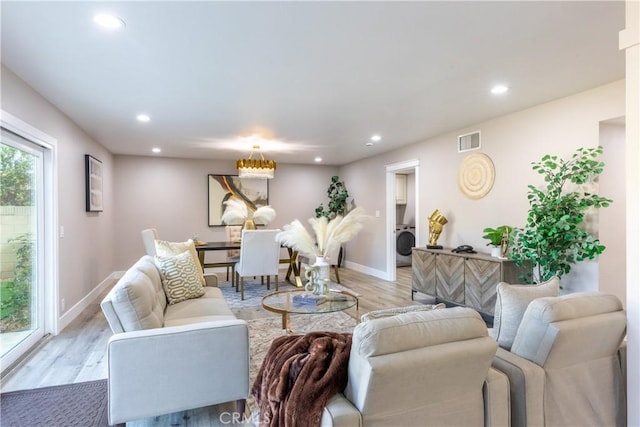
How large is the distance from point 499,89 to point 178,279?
10.9ft

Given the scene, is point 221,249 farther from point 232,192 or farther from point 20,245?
point 20,245

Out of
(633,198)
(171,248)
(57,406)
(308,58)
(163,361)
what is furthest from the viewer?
(171,248)

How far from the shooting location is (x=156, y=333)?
6.10 feet

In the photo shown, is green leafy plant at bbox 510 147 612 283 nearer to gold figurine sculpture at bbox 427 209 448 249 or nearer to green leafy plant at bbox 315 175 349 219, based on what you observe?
gold figurine sculpture at bbox 427 209 448 249

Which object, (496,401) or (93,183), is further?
(93,183)

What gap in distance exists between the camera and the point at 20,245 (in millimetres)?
3061

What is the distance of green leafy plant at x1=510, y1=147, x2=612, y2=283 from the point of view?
117 inches

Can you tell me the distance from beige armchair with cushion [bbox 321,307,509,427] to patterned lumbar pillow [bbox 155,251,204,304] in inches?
84.3

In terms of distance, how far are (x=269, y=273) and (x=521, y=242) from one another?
3.31m

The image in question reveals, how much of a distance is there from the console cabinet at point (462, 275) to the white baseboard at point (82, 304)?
13.9 ft

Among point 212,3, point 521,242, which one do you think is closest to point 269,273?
point 521,242

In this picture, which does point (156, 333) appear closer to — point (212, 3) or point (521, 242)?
point (212, 3)

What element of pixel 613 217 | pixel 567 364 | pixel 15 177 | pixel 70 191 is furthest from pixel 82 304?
pixel 613 217

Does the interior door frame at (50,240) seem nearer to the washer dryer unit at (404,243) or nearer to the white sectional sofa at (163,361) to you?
the white sectional sofa at (163,361)
